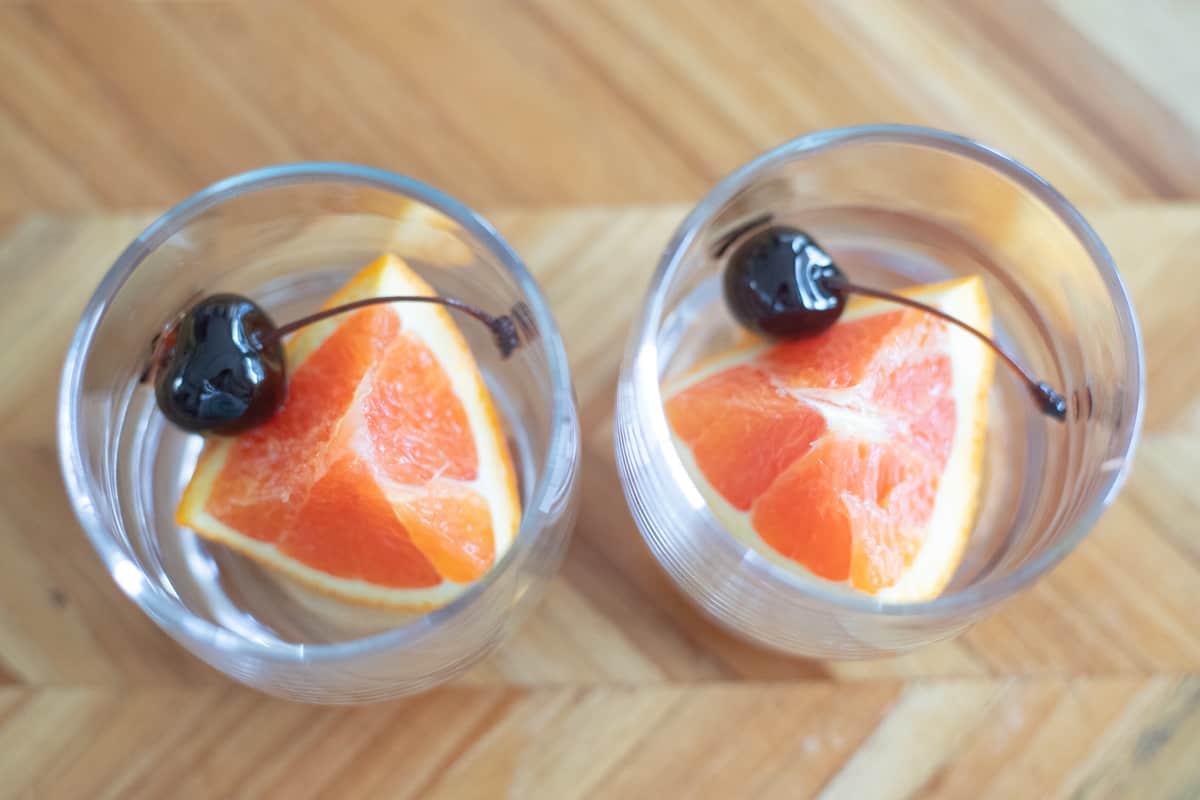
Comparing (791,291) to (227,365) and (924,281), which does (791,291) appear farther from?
(227,365)

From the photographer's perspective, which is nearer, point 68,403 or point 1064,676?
point 68,403

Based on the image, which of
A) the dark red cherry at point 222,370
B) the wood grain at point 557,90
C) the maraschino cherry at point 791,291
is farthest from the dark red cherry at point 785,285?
the dark red cherry at point 222,370

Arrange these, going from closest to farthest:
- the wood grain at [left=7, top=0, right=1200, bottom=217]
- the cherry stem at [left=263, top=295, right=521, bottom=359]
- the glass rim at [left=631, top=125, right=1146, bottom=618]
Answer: the glass rim at [left=631, top=125, right=1146, bottom=618], the cherry stem at [left=263, top=295, right=521, bottom=359], the wood grain at [left=7, top=0, right=1200, bottom=217]

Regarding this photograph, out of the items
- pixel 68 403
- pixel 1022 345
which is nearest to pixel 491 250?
pixel 68 403

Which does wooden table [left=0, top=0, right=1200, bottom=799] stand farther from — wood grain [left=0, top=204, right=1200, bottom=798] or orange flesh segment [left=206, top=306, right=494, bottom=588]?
orange flesh segment [left=206, top=306, right=494, bottom=588]

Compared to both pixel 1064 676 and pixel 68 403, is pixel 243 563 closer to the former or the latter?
pixel 68 403

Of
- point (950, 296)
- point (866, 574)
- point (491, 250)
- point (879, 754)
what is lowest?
point (879, 754)

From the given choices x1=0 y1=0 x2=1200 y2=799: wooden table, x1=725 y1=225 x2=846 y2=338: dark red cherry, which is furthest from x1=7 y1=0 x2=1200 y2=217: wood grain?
x1=725 y1=225 x2=846 y2=338: dark red cherry
